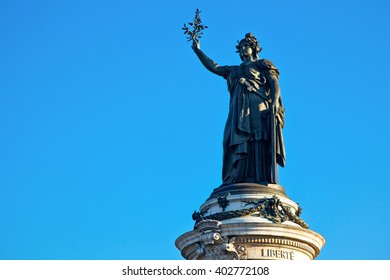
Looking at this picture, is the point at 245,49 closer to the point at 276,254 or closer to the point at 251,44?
the point at 251,44

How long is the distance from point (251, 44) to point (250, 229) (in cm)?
791

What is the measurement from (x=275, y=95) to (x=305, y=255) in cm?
596

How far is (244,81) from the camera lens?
2984cm

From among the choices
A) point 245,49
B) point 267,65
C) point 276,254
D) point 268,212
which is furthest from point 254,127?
point 276,254

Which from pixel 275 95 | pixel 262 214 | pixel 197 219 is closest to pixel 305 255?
pixel 262 214

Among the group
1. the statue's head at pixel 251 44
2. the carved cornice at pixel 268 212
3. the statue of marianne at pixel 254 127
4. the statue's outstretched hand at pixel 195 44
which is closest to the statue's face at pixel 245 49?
the statue's head at pixel 251 44

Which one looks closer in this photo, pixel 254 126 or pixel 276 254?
pixel 276 254

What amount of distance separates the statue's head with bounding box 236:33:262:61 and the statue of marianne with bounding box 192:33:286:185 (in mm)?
648

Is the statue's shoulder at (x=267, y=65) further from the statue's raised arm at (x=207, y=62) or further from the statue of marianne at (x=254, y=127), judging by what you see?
the statue's raised arm at (x=207, y=62)

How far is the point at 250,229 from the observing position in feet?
85.7
